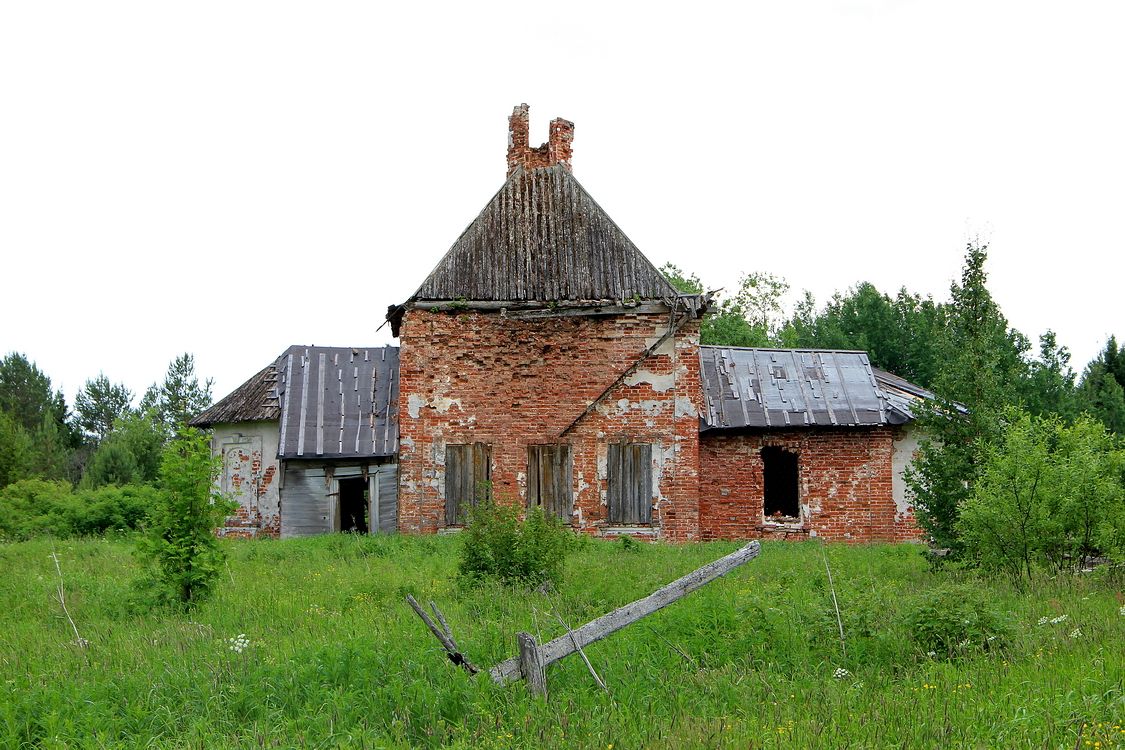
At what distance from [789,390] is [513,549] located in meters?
10.2

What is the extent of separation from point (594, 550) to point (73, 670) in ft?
27.6

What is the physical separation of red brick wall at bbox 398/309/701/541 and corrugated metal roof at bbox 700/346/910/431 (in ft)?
3.84

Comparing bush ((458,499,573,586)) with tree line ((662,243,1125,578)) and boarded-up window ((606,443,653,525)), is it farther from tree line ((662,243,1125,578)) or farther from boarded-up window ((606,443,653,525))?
boarded-up window ((606,443,653,525))

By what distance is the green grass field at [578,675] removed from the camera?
5.65m

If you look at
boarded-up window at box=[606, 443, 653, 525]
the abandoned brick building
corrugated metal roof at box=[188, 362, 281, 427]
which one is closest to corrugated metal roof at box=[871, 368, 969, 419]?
the abandoned brick building

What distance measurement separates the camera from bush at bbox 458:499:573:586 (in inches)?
427

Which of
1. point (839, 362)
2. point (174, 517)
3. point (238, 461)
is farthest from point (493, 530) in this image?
point (839, 362)

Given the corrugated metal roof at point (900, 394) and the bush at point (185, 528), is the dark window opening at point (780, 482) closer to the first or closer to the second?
the corrugated metal roof at point (900, 394)

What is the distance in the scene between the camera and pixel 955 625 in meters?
7.38

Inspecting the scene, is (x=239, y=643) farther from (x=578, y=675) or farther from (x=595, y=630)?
(x=595, y=630)

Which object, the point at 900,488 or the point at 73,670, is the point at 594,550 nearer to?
the point at 900,488

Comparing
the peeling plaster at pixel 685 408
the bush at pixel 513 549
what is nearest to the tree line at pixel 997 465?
the bush at pixel 513 549

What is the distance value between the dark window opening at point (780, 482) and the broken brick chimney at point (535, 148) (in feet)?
25.2

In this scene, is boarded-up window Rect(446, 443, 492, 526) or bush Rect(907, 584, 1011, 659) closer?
bush Rect(907, 584, 1011, 659)
